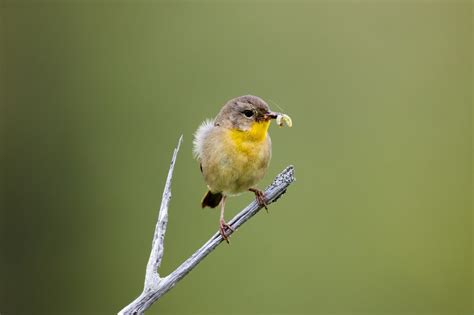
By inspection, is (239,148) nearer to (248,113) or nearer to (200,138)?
(248,113)

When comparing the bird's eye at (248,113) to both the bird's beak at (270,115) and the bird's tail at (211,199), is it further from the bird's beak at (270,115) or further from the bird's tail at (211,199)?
the bird's tail at (211,199)

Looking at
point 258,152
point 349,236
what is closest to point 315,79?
point 349,236

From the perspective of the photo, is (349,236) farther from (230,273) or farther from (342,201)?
(230,273)

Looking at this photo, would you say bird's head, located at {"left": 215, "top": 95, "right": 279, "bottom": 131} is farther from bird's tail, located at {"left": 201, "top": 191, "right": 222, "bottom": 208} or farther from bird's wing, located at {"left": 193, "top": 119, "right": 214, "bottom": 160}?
bird's tail, located at {"left": 201, "top": 191, "right": 222, "bottom": 208}

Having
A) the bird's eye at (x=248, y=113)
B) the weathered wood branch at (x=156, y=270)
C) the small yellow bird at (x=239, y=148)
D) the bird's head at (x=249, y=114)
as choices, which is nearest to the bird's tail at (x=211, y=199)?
the small yellow bird at (x=239, y=148)

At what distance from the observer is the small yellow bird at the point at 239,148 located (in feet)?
16.2

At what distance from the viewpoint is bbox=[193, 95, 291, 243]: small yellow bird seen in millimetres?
4945

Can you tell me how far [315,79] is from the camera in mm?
8523

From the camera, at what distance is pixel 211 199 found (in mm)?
5734

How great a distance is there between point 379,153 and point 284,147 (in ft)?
4.77

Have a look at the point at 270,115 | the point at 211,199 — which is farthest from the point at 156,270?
the point at 211,199

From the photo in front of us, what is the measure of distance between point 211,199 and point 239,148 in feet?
3.03

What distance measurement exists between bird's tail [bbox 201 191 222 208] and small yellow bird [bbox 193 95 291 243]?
396mm

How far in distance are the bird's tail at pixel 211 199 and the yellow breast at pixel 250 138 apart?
81 centimetres
